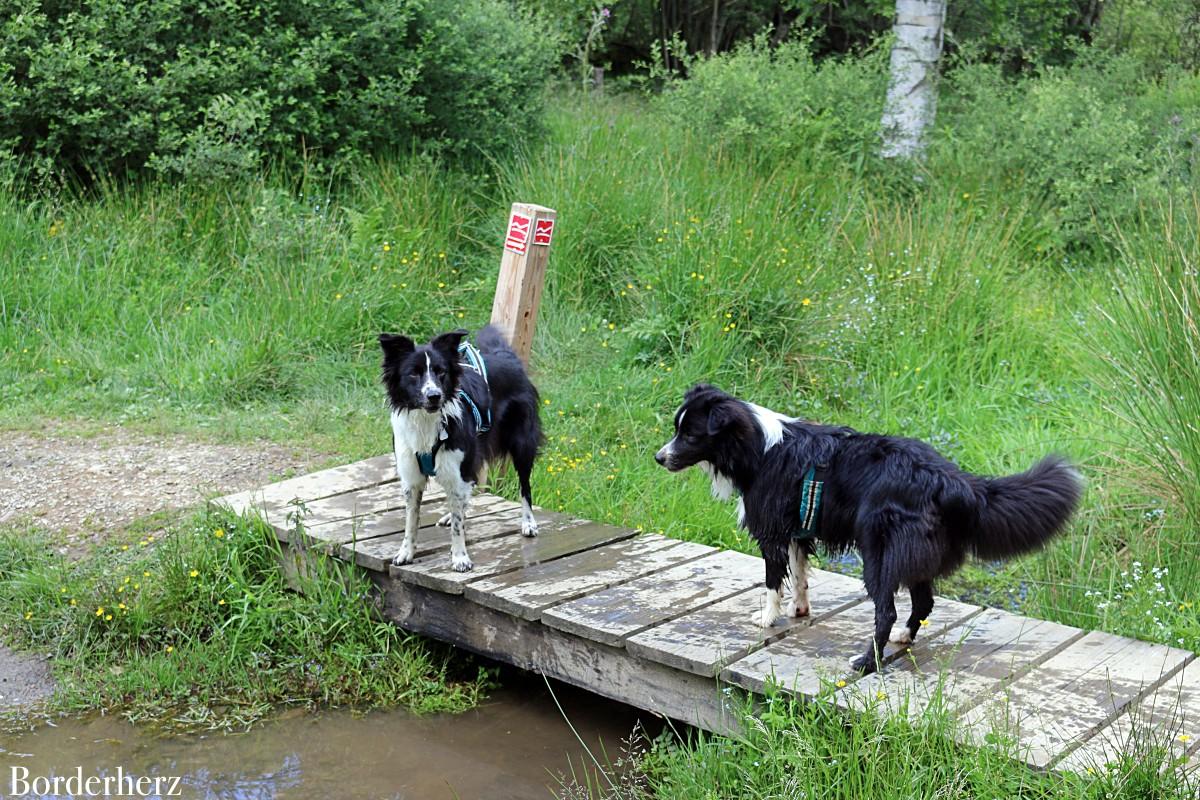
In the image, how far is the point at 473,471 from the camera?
5004mm

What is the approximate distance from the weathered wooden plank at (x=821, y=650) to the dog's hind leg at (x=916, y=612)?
4 cm

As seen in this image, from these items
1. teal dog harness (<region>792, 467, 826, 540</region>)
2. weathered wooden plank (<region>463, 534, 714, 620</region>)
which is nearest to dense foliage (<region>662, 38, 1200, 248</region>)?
weathered wooden plank (<region>463, 534, 714, 620</region>)

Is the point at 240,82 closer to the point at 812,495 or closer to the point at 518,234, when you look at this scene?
the point at 518,234

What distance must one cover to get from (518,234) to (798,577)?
2.76m

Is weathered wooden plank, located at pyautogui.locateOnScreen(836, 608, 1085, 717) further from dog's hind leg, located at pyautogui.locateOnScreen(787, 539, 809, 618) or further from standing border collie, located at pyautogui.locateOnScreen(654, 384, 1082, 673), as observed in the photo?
dog's hind leg, located at pyautogui.locateOnScreen(787, 539, 809, 618)

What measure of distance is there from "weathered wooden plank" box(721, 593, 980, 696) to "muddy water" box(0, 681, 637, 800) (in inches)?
27.0

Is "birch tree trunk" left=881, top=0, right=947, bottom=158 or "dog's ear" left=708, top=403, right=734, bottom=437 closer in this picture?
"dog's ear" left=708, top=403, right=734, bottom=437

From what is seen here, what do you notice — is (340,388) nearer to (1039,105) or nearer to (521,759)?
(521,759)

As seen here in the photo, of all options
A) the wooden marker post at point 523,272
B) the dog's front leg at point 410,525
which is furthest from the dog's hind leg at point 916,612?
the wooden marker post at point 523,272

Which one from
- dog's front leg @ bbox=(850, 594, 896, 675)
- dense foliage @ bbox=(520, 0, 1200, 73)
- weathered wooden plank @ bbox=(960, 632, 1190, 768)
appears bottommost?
weathered wooden plank @ bbox=(960, 632, 1190, 768)

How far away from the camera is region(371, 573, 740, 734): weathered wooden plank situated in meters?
4.20

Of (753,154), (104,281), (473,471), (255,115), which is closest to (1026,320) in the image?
(753,154)

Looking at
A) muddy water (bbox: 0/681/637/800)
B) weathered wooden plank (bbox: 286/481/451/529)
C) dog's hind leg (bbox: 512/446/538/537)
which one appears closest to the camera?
muddy water (bbox: 0/681/637/800)

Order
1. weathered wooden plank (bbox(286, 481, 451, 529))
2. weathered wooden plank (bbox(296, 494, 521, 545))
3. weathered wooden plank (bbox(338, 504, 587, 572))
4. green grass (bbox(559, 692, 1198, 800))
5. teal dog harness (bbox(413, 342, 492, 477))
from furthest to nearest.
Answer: weathered wooden plank (bbox(286, 481, 451, 529)) → weathered wooden plank (bbox(296, 494, 521, 545)) → weathered wooden plank (bbox(338, 504, 587, 572)) → teal dog harness (bbox(413, 342, 492, 477)) → green grass (bbox(559, 692, 1198, 800))
